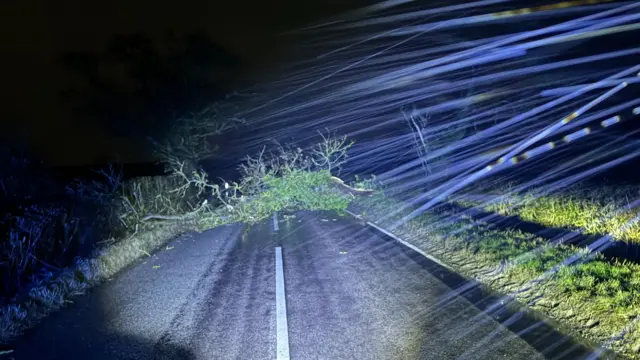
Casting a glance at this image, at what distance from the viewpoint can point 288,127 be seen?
28.6 metres

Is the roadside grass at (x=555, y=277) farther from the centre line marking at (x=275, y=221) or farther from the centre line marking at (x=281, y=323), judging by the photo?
the centre line marking at (x=275, y=221)

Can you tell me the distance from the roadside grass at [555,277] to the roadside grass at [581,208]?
1.42 m

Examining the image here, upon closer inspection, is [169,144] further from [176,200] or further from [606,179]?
[606,179]

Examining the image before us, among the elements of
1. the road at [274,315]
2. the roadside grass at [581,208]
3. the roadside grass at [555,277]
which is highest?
the road at [274,315]

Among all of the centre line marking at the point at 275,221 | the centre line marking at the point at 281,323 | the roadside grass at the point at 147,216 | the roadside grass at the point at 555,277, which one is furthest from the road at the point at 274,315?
the centre line marking at the point at 275,221

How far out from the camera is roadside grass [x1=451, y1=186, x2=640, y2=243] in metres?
9.16

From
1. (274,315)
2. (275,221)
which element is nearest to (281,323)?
(274,315)

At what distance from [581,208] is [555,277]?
5.81m

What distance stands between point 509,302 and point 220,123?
18881 millimetres

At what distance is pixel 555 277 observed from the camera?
20.9 ft

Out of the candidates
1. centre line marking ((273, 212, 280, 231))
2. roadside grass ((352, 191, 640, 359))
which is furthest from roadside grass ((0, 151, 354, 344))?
roadside grass ((352, 191, 640, 359))

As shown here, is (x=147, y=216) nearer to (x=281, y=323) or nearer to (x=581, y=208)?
(x=281, y=323)

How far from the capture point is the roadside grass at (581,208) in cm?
916

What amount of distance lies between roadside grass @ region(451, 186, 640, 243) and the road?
3674 millimetres
